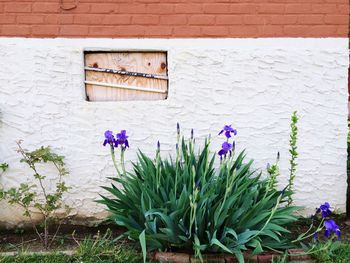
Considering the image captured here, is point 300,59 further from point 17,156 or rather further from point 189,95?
point 17,156

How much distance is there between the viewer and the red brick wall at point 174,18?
4.07m

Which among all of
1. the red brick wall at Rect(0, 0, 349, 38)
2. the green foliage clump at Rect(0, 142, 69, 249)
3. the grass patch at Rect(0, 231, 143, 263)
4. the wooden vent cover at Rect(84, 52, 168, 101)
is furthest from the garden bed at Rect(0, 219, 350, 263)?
the red brick wall at Rect(0, 0, 349, 38)

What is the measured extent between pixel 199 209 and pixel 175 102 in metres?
1.11

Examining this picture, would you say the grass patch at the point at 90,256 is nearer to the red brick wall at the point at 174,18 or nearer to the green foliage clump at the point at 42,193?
the green foliage clump at the point at 42,193

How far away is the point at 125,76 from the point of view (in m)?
4.23

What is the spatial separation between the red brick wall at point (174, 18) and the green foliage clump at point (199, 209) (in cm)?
101

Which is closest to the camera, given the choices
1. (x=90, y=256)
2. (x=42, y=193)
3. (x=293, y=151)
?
(x=90, y=256)

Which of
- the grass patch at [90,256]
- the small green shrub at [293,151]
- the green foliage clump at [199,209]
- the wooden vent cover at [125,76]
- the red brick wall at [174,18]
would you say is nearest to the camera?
the green foliage clump at [199,209]

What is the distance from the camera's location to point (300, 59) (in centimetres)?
416

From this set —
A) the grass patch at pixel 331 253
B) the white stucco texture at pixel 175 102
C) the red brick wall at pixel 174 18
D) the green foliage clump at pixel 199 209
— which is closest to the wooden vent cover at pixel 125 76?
the white stucco texture at pixel 175 102

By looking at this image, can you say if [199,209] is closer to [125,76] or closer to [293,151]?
[293,151]

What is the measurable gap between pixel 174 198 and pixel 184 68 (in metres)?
1.20

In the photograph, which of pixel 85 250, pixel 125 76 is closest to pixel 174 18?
pixel 125 76

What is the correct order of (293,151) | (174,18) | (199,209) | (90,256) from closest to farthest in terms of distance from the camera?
1. (199,209)
2. (90,256)
3. (293,151)
4. (174,18)
